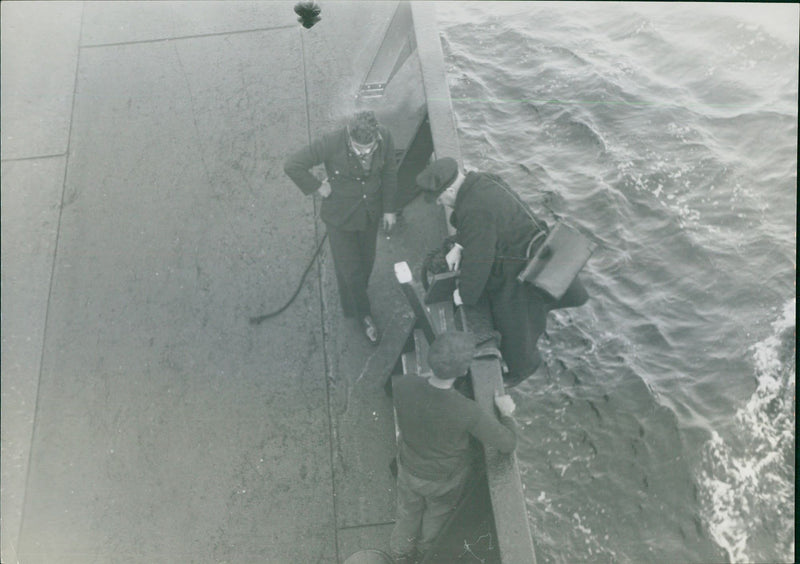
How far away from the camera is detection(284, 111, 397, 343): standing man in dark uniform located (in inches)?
157

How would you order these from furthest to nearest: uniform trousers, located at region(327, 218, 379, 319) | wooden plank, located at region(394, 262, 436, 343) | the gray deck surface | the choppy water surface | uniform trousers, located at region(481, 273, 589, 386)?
the choppy water surface
uniform trousers, located at region(327, 218, 379, 319)
uniform trousers, located at region(481, 273, 589, 386)
the gray deck surface
wooden plank, located at region(394, 262, 436, 343)

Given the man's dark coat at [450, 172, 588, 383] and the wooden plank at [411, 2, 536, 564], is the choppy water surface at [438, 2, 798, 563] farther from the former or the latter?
the wooden plank at [411, 2, 536, 564]

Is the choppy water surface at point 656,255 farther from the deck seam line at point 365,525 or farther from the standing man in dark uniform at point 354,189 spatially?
the standing man in dark uniform at point 354,189

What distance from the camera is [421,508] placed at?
338 cm

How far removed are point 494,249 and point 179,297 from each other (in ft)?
8.04

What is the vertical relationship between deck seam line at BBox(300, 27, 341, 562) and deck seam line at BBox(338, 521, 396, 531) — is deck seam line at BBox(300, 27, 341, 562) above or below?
above

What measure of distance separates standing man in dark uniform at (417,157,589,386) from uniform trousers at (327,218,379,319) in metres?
0.73

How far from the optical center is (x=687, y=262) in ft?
25.6

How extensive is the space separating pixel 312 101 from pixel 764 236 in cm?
629

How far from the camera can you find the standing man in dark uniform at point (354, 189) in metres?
4.00

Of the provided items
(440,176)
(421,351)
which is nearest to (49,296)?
(421,351)

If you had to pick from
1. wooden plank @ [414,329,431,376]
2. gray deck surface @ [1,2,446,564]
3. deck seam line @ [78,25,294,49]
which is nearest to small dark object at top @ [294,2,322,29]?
gray deck surface @ [1,2,446,564]

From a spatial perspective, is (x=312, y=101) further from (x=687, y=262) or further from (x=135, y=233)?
(x=687, y=262)

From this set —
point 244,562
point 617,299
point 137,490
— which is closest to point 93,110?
point 137,490
